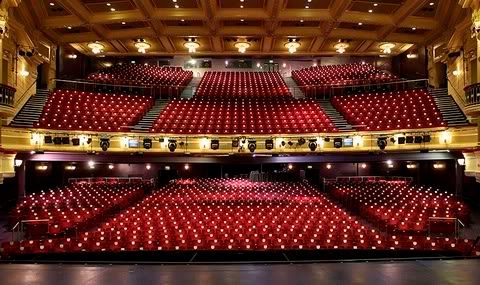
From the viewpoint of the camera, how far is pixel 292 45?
22.7m

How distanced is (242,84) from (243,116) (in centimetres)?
508

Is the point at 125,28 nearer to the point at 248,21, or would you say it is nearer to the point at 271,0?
the point at 248,21

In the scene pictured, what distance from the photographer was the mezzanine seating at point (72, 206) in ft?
37.7

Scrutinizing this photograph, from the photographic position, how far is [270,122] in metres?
19.7

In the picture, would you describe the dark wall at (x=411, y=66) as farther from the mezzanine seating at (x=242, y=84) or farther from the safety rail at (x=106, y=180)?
the safety rail at (x=106, y=180)

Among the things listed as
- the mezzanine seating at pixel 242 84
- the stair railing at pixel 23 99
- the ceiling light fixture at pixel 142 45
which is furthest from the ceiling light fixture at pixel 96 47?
the mezzanine seating at pixel 242 84

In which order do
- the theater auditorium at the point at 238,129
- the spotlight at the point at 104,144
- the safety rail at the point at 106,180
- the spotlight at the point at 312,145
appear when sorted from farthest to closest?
Answer: the safety rail at the point at 106,180, the spotlight at the point at 312,145, the spotlight at the point at 104,144, the theater auditorium at the point at 238,129

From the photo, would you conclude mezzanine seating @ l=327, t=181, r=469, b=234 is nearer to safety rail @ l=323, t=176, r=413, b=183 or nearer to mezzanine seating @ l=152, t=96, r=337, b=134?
safety rail @ l=323, t=176, r=413, b=183

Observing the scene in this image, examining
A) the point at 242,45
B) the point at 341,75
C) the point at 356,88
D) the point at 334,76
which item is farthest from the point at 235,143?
the point at 341,75

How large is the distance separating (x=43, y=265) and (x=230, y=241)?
5490mm

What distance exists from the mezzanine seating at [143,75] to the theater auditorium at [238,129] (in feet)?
0.40

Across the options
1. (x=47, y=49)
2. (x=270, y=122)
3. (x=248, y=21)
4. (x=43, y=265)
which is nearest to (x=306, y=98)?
(x=270, y=122)

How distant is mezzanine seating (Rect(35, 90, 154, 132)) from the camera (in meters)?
17.5

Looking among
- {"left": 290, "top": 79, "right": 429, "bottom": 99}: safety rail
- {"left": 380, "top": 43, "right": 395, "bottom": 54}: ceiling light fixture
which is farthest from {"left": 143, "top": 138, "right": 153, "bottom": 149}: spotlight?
{"left": 380, "top": 43, "right": 395, "bottom": 54}: ceiling light fixture
